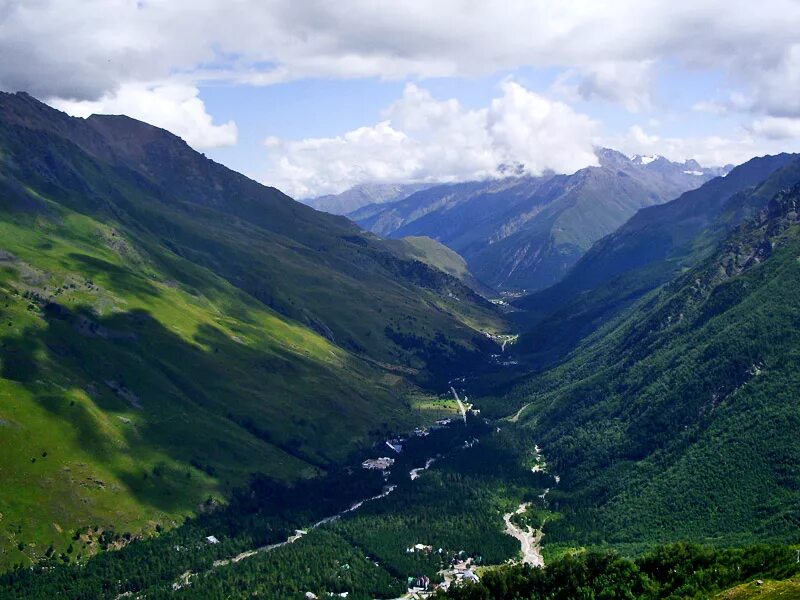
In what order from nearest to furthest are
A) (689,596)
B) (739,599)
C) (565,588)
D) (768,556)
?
1. (739,599)
2. (689,596)
3. (768,556)
4. (565,588)

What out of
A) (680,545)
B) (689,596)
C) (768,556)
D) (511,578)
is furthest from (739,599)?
(511,578)

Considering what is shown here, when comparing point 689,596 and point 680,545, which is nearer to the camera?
point 689,596

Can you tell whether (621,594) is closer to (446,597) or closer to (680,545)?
→ (680,545)

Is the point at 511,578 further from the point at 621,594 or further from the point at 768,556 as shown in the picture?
the point at 768,556

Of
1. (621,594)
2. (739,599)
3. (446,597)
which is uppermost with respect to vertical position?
(739,599)

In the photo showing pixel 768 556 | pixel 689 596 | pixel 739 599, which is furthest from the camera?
pixel 768 556

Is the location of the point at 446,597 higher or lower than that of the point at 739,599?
lower

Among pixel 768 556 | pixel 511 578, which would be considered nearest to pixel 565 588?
pixel 511 578
